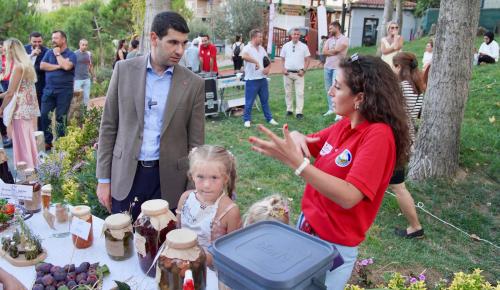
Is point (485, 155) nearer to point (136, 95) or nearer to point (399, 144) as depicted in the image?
point (399, 144)

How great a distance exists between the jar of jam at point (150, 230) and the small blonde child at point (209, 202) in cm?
31

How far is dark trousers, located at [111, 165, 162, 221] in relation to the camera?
254 centimetres

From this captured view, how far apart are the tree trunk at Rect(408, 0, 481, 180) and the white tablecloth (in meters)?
3.69

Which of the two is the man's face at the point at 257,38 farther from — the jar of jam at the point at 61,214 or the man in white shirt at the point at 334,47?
the jar of jam at the point at 61,214

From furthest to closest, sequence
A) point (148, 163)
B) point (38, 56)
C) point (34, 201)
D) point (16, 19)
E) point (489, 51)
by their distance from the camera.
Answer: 1. point (16, 19)
2. point (489, 51)
3. point (38, 56)
4. point (148, 163)
5. point (34, 201)

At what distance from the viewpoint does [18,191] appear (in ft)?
7.57

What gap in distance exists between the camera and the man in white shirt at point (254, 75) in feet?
24.2

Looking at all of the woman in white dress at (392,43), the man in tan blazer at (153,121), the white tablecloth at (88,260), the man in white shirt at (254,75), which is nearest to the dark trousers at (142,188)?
the man in tan blazer at (153,121)

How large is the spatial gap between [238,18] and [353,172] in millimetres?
26216

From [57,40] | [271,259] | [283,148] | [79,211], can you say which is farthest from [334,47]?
[271,259]

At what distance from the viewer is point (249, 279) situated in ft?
3.78

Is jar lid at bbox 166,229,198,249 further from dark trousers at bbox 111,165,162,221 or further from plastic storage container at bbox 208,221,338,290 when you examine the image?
dark trousers at bbox 111,165,162,221

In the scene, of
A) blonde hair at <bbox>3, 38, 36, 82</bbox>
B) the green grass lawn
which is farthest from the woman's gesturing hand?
blonde hair at <bbox>3, 38, 36, 82</bbox>

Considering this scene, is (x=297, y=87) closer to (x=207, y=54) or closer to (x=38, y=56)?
(x=207, y=54)
